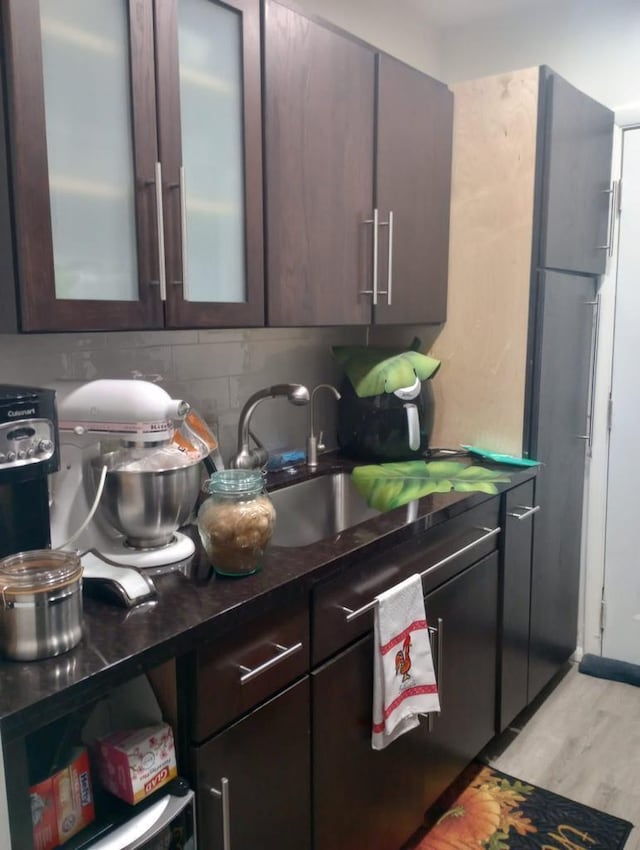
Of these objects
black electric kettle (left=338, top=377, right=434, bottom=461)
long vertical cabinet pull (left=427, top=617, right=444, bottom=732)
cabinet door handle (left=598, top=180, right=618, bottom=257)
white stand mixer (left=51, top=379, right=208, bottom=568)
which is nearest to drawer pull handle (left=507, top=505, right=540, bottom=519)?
black electric kettle (left=338, top=377, right=434, bottom=461)

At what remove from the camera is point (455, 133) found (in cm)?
228

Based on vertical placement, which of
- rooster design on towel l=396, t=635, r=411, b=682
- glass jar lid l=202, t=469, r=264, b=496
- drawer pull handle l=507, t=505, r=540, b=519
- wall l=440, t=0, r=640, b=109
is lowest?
rooster design on towel l=396, t=635, r=411, b=682

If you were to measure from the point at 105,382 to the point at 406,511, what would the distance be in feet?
2.58

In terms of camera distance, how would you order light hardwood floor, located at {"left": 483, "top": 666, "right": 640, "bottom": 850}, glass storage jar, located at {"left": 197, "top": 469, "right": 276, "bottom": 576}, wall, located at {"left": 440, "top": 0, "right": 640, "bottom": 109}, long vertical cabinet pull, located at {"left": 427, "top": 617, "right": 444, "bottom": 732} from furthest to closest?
wall, located at {"left": 440, "top": 0, "right": 640, "bottom": 109}
light hardwood floor, located at {"left": 483, "top": 666, "right": 640, "bottom": 850}
long vertical cabinet pull, located at {"left": 427, "top": 617, "right": 444, "bottom": 732}
glass storage jar, located at {"left": 197, "top": 469, "right": 276, "bottom": 576}

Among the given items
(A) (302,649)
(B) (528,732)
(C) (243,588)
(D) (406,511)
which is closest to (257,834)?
(A) (302,649)

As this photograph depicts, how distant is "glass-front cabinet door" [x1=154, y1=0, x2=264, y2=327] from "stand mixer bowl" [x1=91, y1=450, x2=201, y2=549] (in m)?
0.30

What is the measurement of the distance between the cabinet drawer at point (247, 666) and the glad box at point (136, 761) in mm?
53

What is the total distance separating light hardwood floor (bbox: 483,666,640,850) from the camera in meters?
2.08

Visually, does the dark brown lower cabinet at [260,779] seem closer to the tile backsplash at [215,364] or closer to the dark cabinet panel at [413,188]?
the tile backsplash at [215,364]

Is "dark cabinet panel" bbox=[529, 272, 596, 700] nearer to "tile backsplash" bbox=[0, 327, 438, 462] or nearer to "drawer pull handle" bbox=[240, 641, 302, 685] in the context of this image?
"tile backsplash" bbox=[0, 327, 438, 462]

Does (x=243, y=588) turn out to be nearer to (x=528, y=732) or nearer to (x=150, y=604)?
(x=150, y=604)

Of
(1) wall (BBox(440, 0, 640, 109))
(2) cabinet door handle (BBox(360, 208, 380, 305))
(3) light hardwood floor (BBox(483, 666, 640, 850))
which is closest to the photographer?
(2) cabinet door handle (BBox(360, 208, 380, 305))

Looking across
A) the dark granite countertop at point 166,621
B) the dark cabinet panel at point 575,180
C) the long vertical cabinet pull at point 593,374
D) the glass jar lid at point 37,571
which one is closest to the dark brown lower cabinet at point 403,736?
the dark granite countertop at point 166,621

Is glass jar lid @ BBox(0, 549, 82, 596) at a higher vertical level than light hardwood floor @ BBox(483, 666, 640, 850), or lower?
higher
